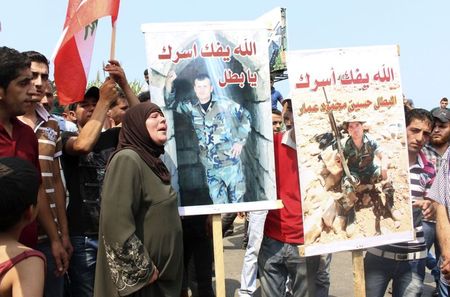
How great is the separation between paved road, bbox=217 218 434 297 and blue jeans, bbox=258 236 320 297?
6.17 feet

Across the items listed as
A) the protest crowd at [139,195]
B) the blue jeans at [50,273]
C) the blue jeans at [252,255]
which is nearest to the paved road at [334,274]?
the blue jeans at [252,255]

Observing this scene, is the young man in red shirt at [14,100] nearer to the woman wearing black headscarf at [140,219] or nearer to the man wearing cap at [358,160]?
the woman wearing black headscarf at [140,219]

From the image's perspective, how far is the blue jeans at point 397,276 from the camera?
3.71m

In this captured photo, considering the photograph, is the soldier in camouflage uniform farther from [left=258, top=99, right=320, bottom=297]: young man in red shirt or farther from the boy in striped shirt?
the boy in striped shirt

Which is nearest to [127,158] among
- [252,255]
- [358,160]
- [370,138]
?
[358,160]

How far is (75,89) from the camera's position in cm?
332

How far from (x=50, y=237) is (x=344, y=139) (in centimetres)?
194

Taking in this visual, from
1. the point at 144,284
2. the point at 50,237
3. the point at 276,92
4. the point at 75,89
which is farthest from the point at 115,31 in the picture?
the point at 276,92

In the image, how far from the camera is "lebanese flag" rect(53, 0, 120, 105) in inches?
129

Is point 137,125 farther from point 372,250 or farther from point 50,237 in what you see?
point 372,250

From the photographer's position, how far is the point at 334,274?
6.73 m

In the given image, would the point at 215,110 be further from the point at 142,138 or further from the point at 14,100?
the point at 14,100

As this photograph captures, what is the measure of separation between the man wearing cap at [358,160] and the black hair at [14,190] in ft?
7.20

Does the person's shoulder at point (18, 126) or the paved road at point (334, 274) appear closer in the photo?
the person's shoulder at point (18, 126)
